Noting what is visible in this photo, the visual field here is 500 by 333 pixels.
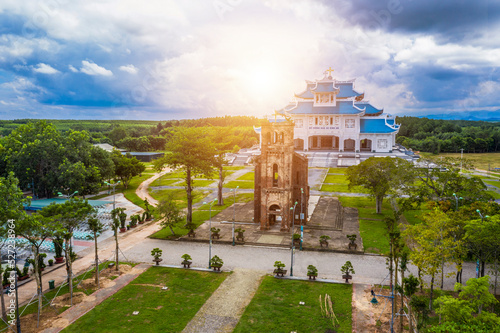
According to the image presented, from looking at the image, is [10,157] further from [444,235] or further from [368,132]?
[368,132]

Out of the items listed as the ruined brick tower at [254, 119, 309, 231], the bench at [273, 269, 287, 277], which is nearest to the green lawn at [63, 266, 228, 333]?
the bench at [273, 269, 287, 277]

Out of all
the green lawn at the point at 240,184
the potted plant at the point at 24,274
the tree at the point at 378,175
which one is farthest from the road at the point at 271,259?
the green lawn at the point at 240,184

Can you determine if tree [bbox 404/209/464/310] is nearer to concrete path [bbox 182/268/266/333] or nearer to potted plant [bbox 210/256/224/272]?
concrete path [bbox 182/268/266/333]

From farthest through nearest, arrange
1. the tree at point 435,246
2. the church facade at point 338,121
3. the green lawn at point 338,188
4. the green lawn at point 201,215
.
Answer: the church facade at point 338,121, the green lawn at point 338,188, the green lawn at point 201,215, the tree at point 435,246

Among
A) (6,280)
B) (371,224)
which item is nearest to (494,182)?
(371,224)

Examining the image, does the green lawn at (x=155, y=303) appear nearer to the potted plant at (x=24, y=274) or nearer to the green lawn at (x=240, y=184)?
the potted plant at (x=24, y=274)

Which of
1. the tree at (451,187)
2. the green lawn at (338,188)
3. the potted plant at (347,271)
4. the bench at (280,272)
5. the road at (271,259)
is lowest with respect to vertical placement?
the road at (271,259)

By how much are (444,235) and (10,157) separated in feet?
184

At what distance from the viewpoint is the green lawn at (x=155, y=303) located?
2003cm

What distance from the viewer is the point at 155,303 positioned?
22594mm

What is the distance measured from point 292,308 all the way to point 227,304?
4276 millimetres

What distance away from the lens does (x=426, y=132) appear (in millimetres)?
131750

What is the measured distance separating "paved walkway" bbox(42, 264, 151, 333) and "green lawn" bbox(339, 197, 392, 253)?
19.6 meters

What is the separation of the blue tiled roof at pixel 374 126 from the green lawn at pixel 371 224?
3691cm
